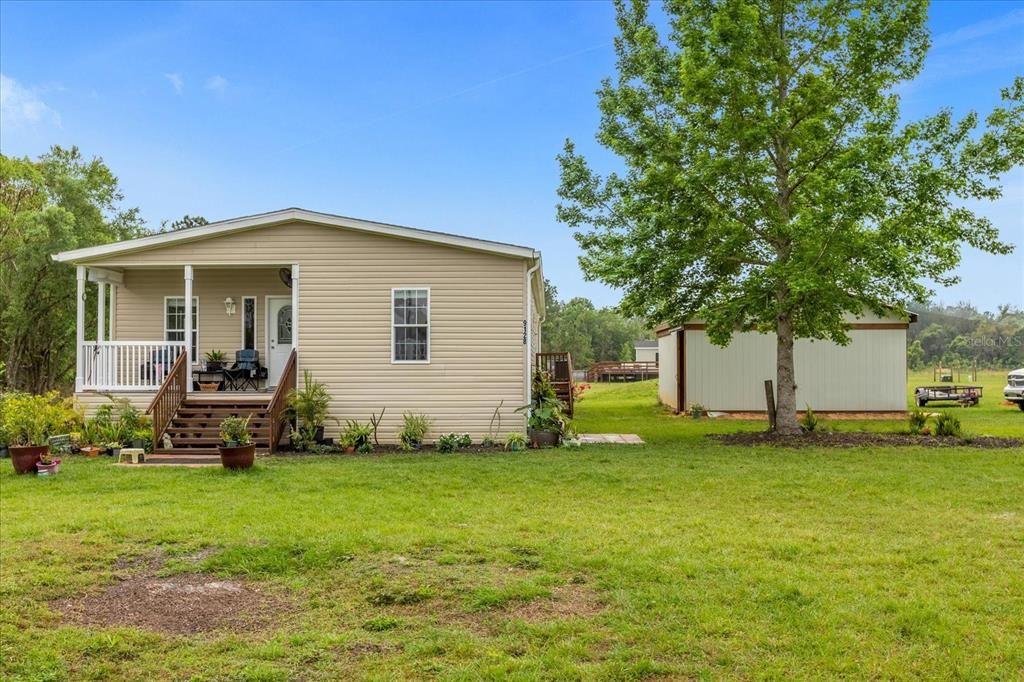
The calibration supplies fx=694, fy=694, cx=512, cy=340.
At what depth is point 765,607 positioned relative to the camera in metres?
4.04

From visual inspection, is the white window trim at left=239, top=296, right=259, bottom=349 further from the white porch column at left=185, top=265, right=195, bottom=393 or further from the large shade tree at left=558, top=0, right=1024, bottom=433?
the large shade tree at left=558, top=0, right=1024, bottom=433

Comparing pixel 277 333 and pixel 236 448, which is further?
pixel 277 333

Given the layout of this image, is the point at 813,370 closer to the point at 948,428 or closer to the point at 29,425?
the point at 948,428

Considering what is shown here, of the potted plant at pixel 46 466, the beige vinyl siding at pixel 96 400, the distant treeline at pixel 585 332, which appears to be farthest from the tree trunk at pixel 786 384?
the distant treeline at pixel 585 332

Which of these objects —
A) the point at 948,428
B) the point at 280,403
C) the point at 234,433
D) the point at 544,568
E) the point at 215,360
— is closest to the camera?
the point at 544,568

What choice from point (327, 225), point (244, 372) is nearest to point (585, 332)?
point (244, 372)

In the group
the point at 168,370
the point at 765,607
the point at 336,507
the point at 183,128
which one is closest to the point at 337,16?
the point at 183,128

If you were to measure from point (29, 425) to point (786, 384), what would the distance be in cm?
1253

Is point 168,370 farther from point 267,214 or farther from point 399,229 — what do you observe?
point 399,229

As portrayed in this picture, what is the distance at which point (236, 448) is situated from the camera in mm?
9219

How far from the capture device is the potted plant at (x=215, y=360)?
13055 millimetres

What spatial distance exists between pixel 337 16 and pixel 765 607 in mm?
15288

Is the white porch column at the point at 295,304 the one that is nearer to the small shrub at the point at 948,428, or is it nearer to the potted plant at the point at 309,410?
the potted plant at the point at 309,410

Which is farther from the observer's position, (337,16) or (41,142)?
(41,142)
